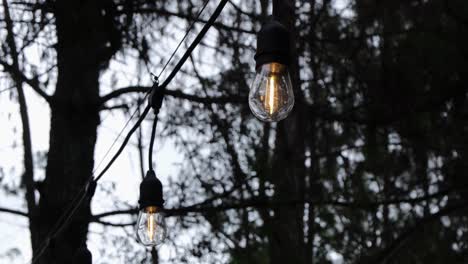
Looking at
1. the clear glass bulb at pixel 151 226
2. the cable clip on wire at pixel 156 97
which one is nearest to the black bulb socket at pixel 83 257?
the clear glass bulb at pixel 151 226

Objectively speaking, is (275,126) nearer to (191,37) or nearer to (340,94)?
(340,94)

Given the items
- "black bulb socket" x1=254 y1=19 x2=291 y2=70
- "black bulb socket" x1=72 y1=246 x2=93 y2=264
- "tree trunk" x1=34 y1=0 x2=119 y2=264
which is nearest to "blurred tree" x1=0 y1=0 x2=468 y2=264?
"tree trunk" x1=34 y1=0 x2=119 y2=264

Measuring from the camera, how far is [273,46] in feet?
6.17

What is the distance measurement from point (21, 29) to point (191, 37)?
1222mm

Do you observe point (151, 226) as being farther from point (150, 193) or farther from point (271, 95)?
point (271, 95)

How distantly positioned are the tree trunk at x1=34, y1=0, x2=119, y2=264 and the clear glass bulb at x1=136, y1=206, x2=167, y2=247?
217 centimetres

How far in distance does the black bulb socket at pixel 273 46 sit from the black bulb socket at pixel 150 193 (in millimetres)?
1114

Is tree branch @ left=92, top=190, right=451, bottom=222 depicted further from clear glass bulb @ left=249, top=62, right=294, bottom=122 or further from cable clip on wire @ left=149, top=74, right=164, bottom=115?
clear glass bulb @ left=249, top=62, right=294, bottom=122

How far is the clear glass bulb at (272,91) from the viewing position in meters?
1.86

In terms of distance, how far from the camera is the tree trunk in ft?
16.4

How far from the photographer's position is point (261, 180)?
5.41m

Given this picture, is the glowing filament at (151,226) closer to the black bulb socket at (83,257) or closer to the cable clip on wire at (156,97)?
the cable clip on wire at (156,97)

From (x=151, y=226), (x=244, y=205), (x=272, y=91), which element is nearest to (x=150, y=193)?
(x=151, y=226)

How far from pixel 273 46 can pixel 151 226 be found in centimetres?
121
